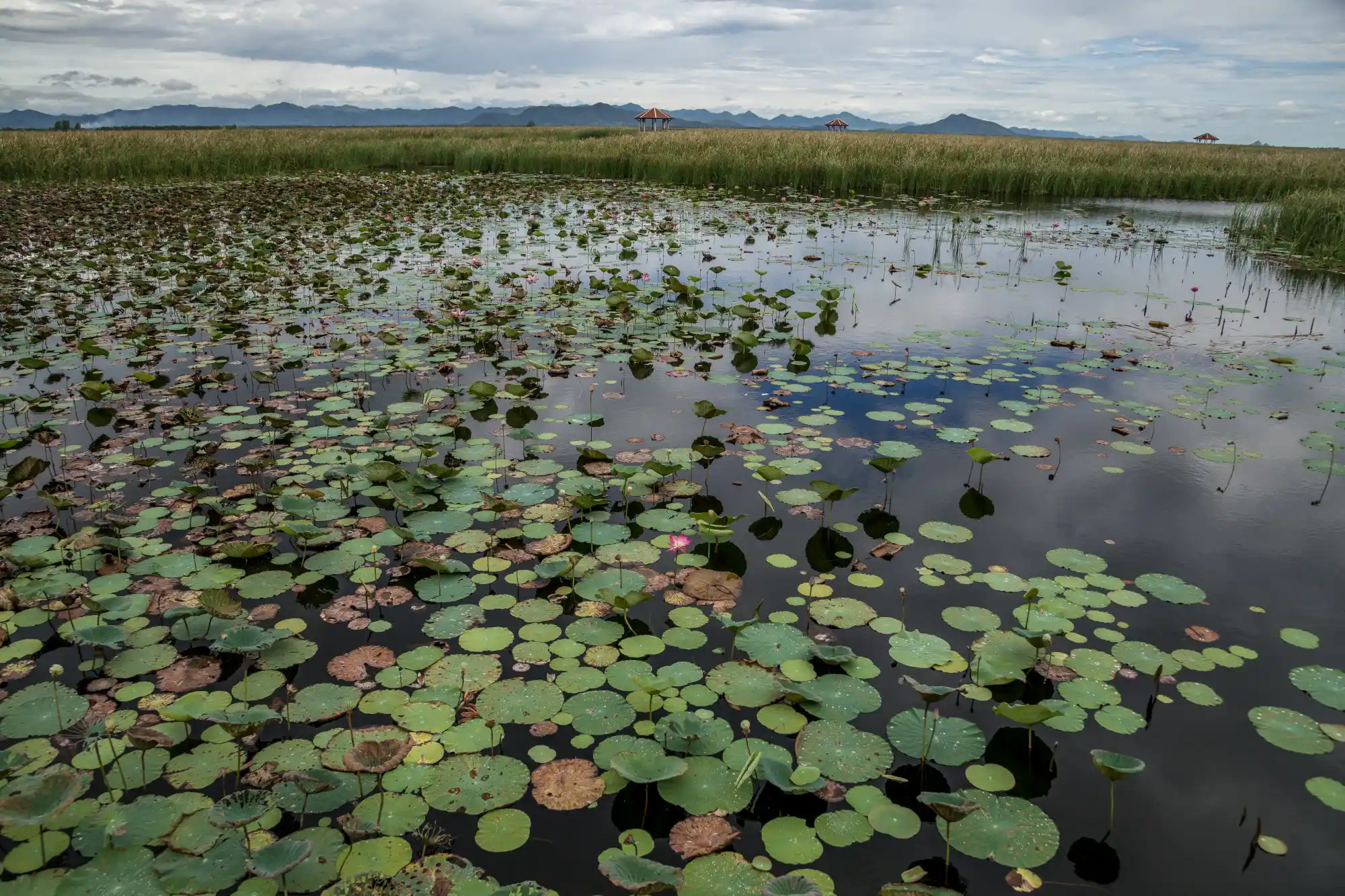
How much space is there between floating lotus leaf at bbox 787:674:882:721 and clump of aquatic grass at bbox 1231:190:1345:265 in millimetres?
12576

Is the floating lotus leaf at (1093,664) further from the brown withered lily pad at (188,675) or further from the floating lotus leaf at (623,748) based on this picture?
the brown withered lily pad at (188,675)

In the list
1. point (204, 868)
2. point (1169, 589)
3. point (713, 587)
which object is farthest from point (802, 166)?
point (204, 868)

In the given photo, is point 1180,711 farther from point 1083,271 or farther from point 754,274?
point 1083,271

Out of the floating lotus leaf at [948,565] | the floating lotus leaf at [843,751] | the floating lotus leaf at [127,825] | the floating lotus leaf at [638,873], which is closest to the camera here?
the floating lotus leaf at [638,873]

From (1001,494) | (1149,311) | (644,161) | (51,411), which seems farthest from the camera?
(644,161)

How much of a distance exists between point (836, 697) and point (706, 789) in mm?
601

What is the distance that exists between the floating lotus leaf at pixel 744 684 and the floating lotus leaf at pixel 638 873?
82 cm

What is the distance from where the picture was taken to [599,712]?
2408 millimetres

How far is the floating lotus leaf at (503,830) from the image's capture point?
1.93m

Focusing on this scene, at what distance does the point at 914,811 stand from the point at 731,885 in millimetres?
588

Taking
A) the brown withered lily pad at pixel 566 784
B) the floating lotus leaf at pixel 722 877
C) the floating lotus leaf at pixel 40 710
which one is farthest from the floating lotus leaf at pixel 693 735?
the floating lotus leaf at pixel 40 710

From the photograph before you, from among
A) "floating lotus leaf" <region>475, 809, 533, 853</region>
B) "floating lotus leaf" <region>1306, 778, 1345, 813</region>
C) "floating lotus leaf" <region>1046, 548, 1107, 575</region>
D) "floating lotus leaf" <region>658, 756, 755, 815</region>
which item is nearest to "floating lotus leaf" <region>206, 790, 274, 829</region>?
"floating lotus leaf" <region>475, 809, 533, 853</region>

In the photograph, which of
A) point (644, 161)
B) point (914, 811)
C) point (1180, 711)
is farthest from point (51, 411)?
point (644, 161)

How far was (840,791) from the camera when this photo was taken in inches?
83.6
